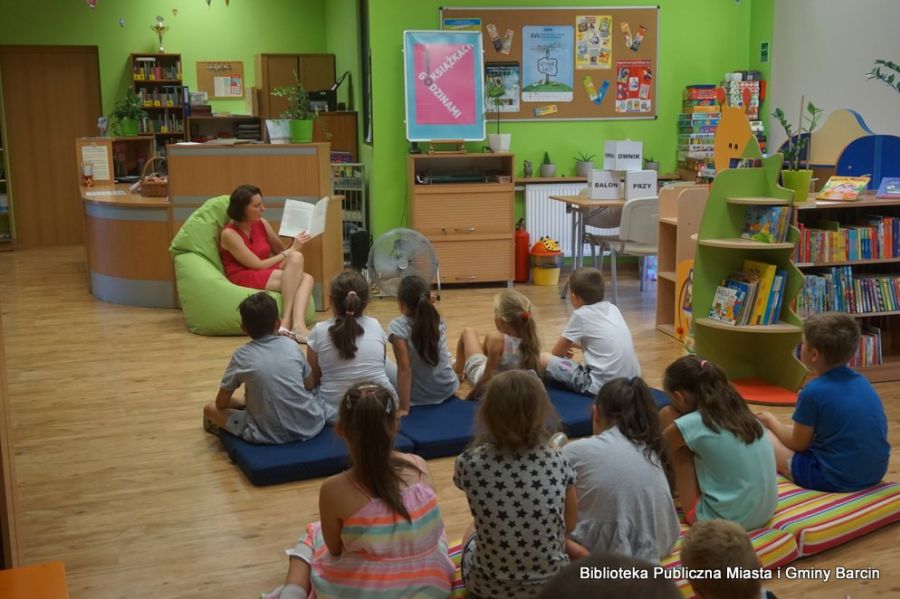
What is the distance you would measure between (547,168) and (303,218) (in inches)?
107

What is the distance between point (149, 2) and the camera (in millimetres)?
11055

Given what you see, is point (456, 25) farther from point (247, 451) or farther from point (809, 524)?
point (809, 524)

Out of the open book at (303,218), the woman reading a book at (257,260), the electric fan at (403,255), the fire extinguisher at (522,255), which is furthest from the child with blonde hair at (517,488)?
the fire extinguisher at (522,255)

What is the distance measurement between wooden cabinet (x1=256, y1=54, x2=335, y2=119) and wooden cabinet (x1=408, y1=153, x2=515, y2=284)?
3.31 meters

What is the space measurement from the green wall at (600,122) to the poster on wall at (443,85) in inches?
11.3

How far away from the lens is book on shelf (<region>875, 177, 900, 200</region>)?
539 centimetres

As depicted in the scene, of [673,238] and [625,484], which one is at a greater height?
[673,238]

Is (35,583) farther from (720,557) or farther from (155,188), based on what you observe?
(155,188)

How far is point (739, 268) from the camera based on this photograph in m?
5.39

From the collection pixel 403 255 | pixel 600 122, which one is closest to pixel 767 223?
pixel 403 255

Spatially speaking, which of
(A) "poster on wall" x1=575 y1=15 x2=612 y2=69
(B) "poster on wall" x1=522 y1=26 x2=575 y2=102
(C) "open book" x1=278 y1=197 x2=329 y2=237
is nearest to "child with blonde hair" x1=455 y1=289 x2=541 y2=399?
(C) "open book" x1=278 y1=197 x2=329 y2=237

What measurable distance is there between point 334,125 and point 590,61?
2.59 m

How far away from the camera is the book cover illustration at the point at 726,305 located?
16.9 feet

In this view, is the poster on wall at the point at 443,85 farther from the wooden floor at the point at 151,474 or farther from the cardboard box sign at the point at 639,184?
the wooden floor at the point at 151,474
